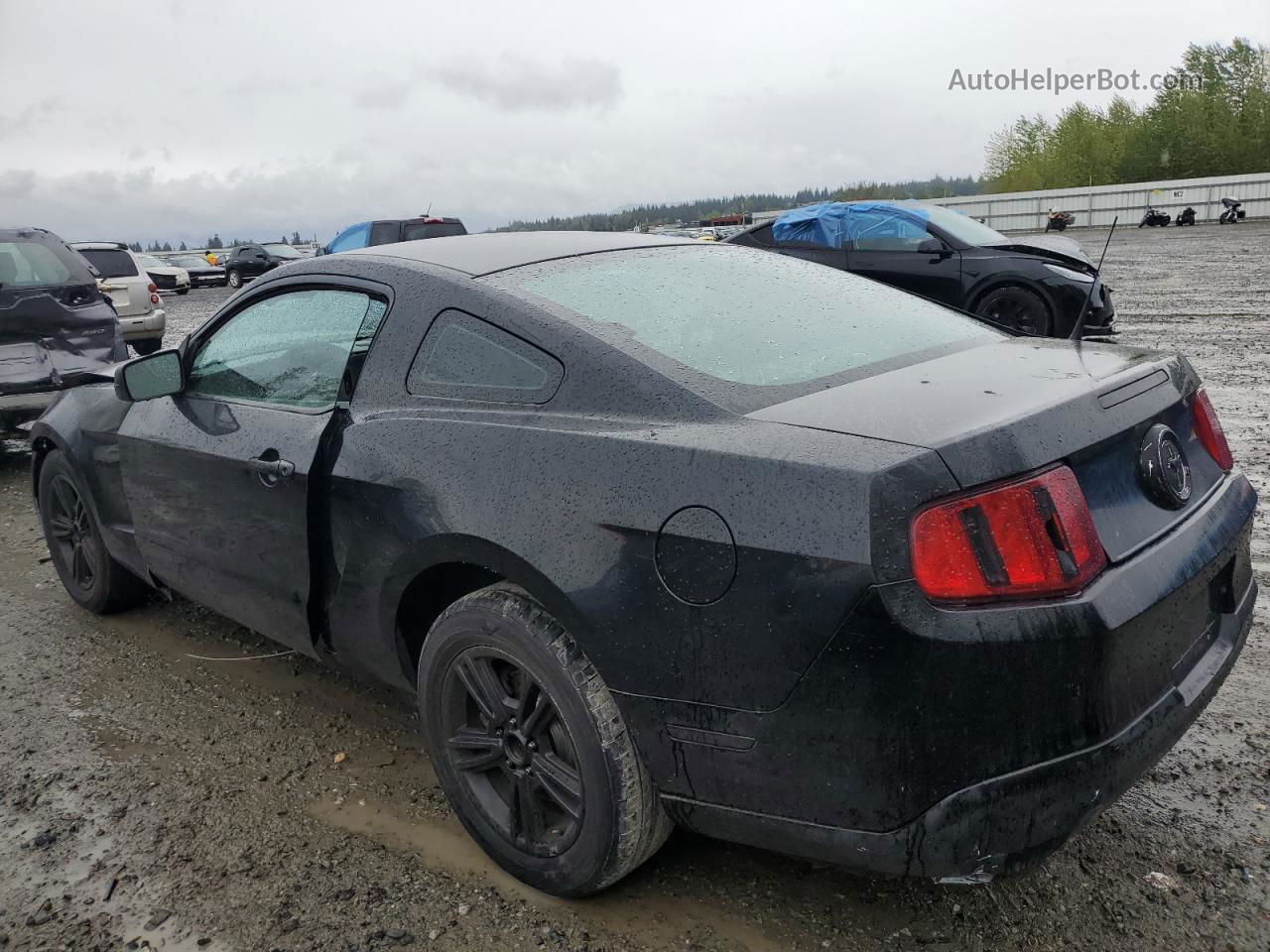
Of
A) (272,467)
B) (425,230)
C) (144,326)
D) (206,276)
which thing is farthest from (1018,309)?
(206,276)

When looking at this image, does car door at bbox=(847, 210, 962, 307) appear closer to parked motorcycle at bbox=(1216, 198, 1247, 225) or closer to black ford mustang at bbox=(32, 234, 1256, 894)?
black ford mustang at bbox=(32, 234, 1256, 894)

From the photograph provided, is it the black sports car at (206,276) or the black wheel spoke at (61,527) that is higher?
the black sports car at (206,276)

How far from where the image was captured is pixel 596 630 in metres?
2.16

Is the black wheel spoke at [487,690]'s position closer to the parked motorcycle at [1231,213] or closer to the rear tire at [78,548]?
the rear tire at [78,548]

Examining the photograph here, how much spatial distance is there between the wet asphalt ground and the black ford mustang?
0.24 m

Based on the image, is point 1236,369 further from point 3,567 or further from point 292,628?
point 3,567

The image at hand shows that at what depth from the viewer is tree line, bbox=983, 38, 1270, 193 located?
67.8 m

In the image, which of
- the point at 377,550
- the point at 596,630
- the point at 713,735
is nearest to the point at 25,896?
the point at 377,550

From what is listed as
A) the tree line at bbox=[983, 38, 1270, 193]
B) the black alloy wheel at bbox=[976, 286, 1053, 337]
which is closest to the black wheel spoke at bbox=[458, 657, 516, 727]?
the black alloy wheel at bbox=[976, 286, 1053, 337]

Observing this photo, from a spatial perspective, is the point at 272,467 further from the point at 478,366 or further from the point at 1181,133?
the point at 1181,133

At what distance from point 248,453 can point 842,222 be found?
899 cm

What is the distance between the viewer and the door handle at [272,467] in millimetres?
2910

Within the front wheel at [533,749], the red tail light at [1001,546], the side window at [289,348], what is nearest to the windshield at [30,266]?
the side window at [289,348]

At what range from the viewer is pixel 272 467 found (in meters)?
2.96
